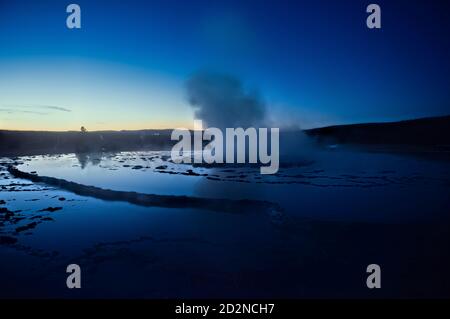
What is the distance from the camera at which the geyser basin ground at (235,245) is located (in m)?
3.09

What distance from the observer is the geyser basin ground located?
309cm

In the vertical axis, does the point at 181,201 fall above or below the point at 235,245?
above

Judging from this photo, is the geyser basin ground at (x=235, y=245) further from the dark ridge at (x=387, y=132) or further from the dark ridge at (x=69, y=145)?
the dark ridge at (x=387, y=132)

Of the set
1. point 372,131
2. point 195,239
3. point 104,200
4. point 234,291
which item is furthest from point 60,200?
point 372,131

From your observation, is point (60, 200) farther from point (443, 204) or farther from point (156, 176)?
point (443, 204)

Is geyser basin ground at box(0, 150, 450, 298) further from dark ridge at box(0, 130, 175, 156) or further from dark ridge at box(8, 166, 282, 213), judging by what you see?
dark ridge at box(0, 130, 175, 156)

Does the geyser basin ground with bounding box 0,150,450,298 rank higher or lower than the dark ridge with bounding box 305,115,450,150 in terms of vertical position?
lower

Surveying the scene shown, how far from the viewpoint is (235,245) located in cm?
414

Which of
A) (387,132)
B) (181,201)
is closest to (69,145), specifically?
(181,201)

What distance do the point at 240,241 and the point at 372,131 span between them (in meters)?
52.8

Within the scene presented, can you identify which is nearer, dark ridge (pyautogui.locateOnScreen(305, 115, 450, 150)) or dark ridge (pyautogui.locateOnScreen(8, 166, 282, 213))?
dark ridge (pyautogui.locateOnScreen(8, 166, 282, 213))

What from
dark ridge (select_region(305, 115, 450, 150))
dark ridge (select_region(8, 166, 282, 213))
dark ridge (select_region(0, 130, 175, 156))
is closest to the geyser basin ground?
dark ridge (select_region(8, 166, 282, 213))

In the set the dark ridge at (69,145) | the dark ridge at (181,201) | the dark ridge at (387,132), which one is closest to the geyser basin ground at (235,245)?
the dark ridge at (181,201)

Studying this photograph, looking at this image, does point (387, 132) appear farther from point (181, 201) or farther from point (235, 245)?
point (235, 245)
